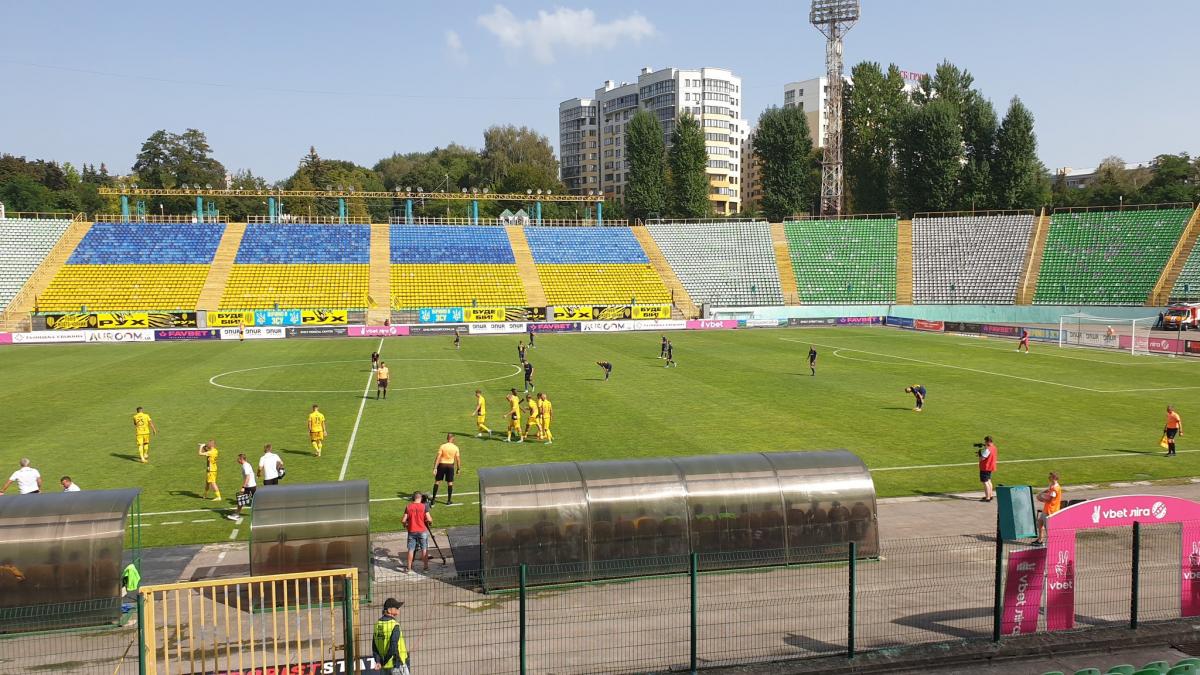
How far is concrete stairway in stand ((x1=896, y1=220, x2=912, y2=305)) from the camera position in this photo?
259ft

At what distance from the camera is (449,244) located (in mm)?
85375

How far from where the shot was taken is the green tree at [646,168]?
105312mm

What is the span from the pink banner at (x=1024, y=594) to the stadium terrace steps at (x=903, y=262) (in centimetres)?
6960

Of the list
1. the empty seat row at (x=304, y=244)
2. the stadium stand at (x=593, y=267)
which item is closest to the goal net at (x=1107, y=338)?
the stadium stand at (x=593, y=267)

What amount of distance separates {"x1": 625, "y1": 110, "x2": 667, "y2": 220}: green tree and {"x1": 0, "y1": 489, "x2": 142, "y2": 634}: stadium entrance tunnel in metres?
95.2

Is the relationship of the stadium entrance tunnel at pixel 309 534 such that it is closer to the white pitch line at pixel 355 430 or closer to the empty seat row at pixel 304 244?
the white pitch line at pixel 355 430

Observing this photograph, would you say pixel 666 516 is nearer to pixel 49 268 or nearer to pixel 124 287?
pixel 124 287

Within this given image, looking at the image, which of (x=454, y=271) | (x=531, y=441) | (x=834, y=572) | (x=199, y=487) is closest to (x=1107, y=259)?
(x=454, y=271)

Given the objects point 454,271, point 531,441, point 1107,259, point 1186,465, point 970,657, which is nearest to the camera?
point 970,657

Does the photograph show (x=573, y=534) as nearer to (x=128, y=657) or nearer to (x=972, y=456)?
(x=128, y=657)

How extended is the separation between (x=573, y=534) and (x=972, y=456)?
1502 cm

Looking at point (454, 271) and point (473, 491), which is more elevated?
point (454, 271)

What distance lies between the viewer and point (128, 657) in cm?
1191

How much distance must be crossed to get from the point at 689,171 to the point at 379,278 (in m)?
45.3
